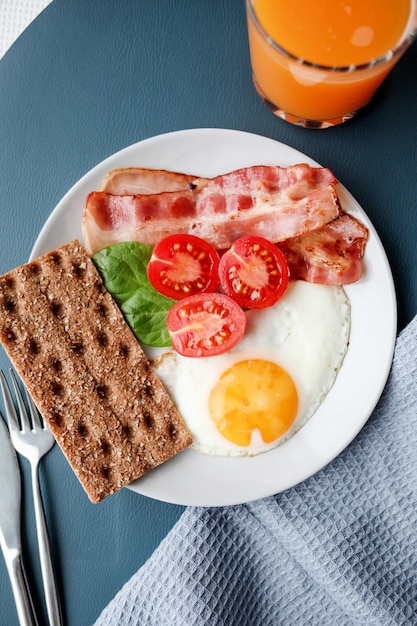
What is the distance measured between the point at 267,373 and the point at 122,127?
0.80 meters

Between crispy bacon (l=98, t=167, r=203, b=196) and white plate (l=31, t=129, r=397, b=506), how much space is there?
0.03m

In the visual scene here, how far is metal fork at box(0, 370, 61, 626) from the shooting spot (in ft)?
5.67

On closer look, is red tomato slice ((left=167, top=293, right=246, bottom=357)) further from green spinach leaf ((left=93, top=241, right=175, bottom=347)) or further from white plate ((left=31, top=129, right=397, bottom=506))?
white plate ((left=31, top=129, right=397, bottom=506))

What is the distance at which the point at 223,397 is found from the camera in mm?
1642

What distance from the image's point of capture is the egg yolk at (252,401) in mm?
1629

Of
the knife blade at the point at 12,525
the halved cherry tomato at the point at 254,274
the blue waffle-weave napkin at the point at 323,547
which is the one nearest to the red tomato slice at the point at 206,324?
the halved cherry tomato at the point at 254,274

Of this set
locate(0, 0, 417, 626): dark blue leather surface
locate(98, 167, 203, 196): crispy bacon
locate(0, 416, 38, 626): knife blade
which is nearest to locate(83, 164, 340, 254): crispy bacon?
locate(98, 167, 203, 196): crispy bacon

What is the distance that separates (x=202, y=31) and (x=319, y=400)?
1.07 metres

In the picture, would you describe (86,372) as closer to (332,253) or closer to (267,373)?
(267,373)

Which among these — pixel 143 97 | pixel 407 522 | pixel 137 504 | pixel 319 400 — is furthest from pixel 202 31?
pixel 407 522

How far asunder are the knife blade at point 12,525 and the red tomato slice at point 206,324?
538 mm

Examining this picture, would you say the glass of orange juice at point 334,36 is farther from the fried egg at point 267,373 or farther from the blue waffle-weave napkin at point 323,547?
the blue waffle-weave napkin at point 323,547

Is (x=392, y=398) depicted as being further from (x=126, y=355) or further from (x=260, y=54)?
(x=260, y=54)

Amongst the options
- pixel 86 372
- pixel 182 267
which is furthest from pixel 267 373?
pixel 86 372
